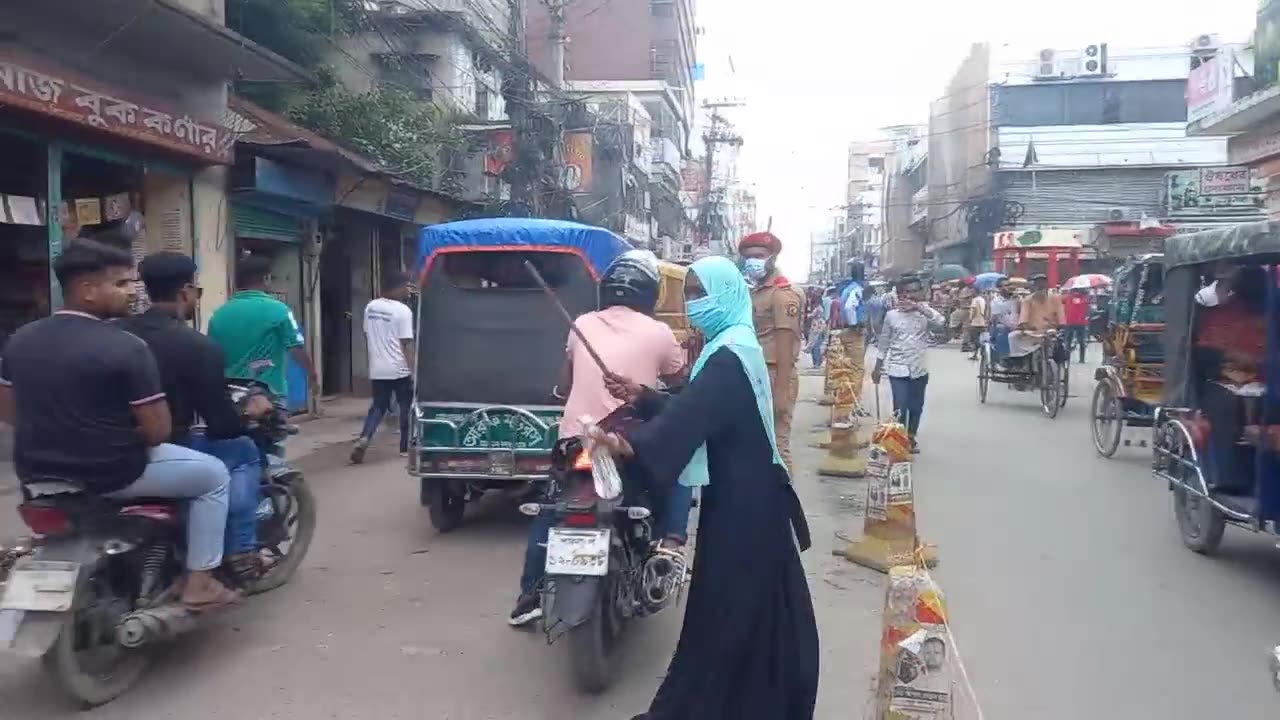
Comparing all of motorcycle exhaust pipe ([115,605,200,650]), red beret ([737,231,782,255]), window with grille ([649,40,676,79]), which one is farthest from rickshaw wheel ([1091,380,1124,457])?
window with grille ([649,40,676,79])

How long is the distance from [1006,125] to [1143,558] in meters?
36.6

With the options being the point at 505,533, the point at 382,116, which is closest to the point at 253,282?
the point at 505,533

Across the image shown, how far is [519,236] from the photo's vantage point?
7.32m

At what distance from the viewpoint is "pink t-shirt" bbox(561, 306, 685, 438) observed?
506 cm

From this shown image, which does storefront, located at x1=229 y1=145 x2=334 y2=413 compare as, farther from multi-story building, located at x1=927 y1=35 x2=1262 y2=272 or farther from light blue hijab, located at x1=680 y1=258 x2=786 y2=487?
multi-story building, located at x1=927 y1=35 x2=1262 y2=272

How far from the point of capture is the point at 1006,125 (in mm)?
40406

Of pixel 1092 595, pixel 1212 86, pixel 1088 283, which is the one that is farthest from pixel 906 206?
pixel 1092 595

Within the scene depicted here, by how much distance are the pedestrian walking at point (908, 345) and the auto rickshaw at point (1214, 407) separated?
8.98 ft

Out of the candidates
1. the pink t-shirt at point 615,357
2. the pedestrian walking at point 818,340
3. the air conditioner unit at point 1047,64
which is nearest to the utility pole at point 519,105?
the pedestrian walking at point 818,340

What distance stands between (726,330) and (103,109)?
7776mm

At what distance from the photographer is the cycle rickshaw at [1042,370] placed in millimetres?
14227

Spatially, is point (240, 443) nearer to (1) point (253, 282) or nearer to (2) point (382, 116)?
(1) point (253, 282)

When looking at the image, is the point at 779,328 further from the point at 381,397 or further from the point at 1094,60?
the point at 1094,60

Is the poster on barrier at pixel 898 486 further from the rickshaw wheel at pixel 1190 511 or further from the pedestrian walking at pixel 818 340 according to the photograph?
the pedestrian walking at pixel 818 340
